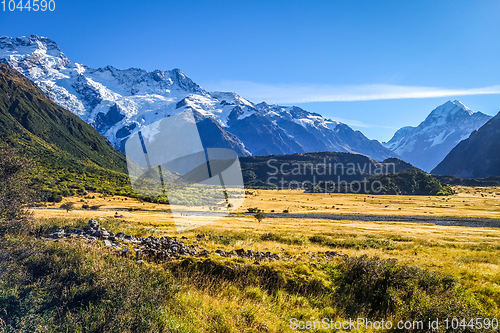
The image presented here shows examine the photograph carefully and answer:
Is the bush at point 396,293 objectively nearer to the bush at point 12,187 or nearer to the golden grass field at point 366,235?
the golden grass field at point 366,235

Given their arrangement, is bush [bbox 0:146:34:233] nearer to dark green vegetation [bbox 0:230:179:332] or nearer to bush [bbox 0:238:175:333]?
dark green vegetation [bbox 0:230:179:332]

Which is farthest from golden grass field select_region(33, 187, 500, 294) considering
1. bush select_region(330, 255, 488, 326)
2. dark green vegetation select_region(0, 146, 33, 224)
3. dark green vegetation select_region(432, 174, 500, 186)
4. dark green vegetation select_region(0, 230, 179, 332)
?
dark green vegetation select_region(432, 174, 500, 186)

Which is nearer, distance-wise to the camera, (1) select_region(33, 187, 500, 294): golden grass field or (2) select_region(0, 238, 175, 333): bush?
(2) select_region(0, 238, 175, 333): bush

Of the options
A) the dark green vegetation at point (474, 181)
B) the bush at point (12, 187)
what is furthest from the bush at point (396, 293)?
the dark green vegetation at point (474, 181)

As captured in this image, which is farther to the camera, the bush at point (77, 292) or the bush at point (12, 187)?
the bush at point (12, 187)

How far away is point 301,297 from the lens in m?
9.42

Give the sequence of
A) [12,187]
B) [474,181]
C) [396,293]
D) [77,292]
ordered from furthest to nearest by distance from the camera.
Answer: [474,181] → [12,187] → [396,293] → [77,292]

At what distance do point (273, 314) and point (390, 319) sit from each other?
4052mm

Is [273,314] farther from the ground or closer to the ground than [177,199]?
farther from the ground

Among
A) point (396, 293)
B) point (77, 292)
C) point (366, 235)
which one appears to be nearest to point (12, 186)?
point (77, 292)

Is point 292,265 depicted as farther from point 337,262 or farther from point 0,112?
point 0,112

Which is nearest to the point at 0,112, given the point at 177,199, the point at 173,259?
the point at 177,199

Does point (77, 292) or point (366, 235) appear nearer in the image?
point (77, 292)

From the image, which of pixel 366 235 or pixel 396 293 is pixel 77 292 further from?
pixel 366 235
